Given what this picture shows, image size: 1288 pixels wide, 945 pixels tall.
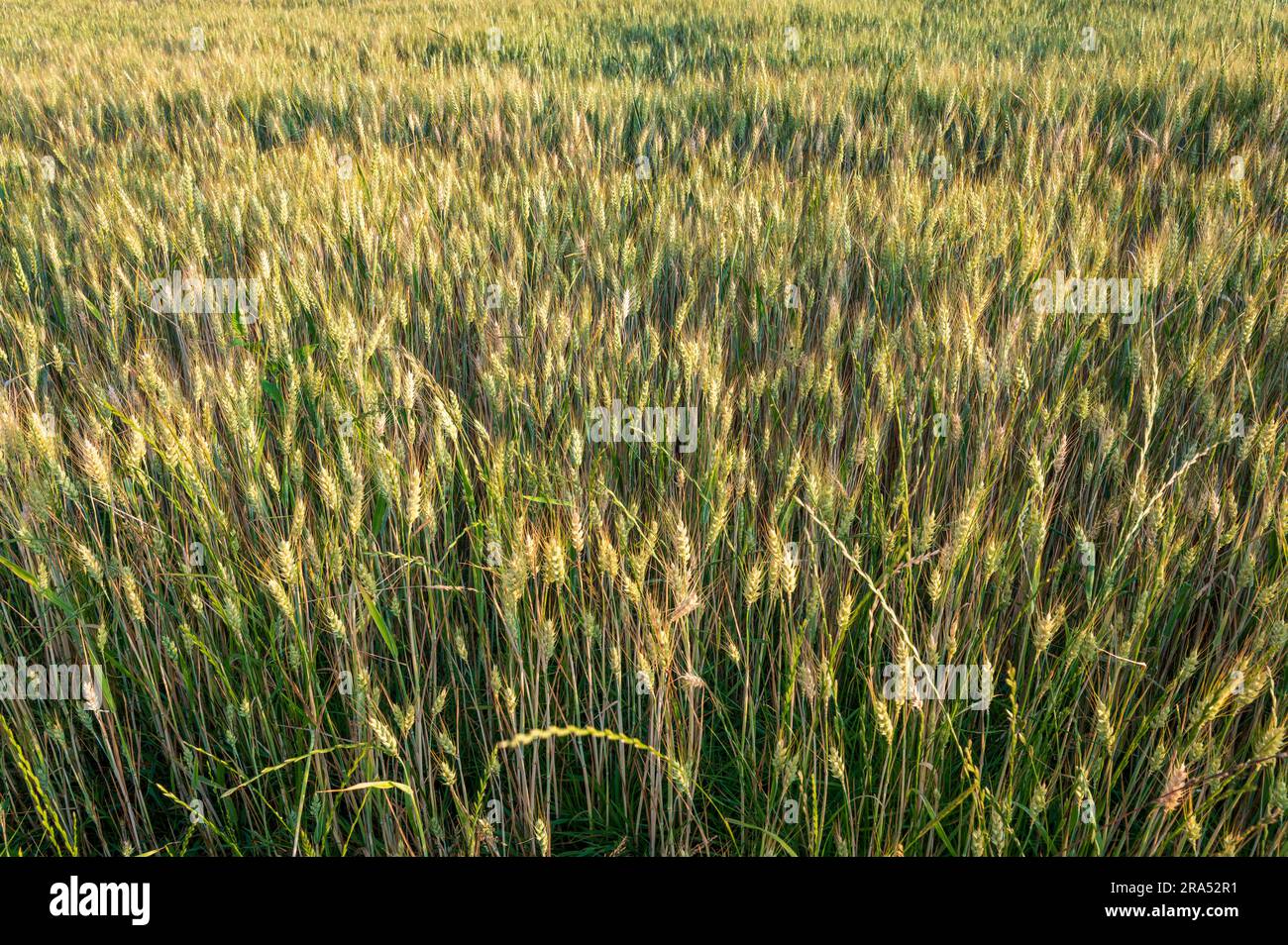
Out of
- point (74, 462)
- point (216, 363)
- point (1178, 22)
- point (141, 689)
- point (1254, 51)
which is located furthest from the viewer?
point (1178, 22)

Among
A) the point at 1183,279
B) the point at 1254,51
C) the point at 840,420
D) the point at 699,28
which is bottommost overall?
the point at 840,420

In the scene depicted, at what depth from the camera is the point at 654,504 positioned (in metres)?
1.52

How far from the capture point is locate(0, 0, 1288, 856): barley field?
1.09m

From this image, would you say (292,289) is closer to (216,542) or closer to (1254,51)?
(216,542)

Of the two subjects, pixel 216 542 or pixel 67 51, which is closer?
pixel 216 542

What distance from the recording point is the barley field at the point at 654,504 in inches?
42.8

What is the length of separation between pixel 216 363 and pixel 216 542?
589 millimetres

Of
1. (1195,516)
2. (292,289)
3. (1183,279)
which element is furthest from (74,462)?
(1183,279)

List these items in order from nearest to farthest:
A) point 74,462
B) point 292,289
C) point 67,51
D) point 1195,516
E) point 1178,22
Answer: point 1195,516, point 74,462, point 292,289, point 1178,22, point 67,51

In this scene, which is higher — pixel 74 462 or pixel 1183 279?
pixel 1183 279

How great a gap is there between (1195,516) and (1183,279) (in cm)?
95

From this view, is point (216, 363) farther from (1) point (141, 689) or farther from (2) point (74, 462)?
(1) point (141, 689)

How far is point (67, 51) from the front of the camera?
5625mm

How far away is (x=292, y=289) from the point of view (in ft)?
6.76
